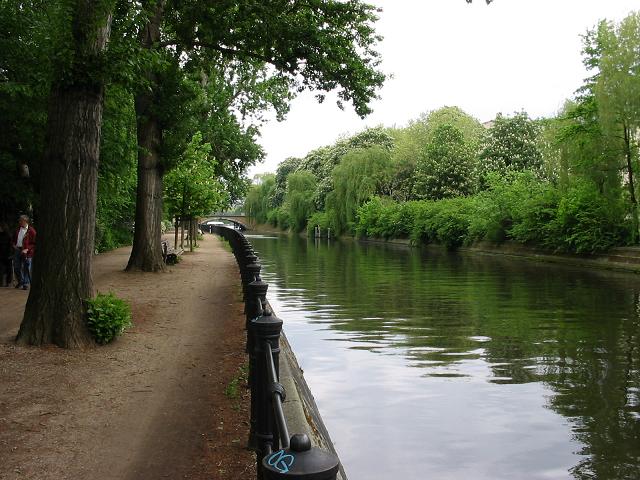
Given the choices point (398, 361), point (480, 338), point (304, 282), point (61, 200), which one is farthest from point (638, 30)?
point (61, 200)

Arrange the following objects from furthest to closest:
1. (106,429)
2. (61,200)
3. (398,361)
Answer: (398,361) < (61,200) < (106,429)

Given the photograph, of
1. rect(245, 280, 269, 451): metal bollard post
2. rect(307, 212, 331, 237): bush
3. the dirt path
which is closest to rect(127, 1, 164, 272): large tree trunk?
the dirt path

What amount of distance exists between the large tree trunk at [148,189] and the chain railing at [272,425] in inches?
524

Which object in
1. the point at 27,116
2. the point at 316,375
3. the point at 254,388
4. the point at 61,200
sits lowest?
the point at 316,375

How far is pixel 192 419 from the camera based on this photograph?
5.80m

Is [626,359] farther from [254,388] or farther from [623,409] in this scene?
[254,388]

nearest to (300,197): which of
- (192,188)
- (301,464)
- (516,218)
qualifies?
(516,218)

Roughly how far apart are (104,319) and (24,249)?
7.12 m

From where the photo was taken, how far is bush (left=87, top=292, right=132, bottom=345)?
8.55 m

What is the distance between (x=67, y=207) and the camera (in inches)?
329

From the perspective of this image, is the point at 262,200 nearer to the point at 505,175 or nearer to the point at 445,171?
the point at 445,171

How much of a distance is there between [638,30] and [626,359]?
2323cm

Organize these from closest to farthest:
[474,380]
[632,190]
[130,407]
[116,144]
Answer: [130,407]
[474,380]
[116,144]
[632,190]

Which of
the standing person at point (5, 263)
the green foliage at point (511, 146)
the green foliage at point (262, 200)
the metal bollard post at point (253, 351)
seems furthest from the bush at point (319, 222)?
the metal bollard post at point (253, 351)
